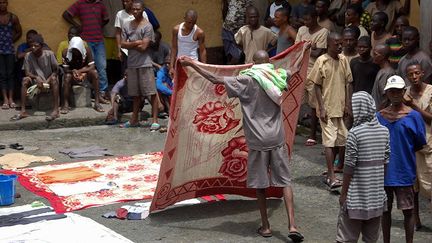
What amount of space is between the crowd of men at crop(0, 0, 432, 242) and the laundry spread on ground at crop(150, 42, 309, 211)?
0.38 meters

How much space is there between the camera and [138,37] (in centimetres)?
1263

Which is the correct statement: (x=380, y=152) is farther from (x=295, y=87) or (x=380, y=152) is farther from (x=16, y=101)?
(x=16, y=101)

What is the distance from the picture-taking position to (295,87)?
8875 mm

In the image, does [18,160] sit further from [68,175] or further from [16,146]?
[68,175]

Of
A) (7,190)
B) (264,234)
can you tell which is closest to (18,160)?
(7,190)

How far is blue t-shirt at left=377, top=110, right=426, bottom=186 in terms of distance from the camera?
7098 mm

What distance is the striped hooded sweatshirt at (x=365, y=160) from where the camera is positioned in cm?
670

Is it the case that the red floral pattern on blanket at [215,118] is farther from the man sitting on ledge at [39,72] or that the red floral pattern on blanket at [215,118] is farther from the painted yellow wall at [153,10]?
the painted yellow wall at [153,10]

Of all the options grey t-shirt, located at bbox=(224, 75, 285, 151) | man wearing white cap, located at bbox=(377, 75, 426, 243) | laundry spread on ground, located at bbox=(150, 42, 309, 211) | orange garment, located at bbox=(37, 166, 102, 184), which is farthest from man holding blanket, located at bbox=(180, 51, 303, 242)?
orange garment, located at bbox=(37, 166, 102, 184)

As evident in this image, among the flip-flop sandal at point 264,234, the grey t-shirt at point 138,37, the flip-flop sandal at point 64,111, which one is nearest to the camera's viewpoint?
the flip-flop sandal at point 264,234

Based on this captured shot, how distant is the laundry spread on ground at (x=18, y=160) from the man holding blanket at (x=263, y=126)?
143 inches

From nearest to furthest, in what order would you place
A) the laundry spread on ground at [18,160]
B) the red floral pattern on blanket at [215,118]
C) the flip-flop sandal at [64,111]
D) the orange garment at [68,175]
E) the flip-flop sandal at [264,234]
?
the flip-flop sandal at [264,234] < the red floral pattern on blanket at [215,118] < the orange garment at [68,175] < the laundry spread on ground at [18,160] < the flip-flop sandal at [64,111]

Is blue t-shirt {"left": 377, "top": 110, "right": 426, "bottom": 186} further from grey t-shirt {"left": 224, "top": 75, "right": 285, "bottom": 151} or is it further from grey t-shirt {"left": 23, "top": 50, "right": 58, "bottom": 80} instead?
grey t-shirt {"left": 23, "top": 50, "right": 58, "bottom": 80}

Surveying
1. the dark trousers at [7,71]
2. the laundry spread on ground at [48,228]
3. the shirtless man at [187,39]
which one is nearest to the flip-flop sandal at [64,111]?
the dark trousers at [7,71]
